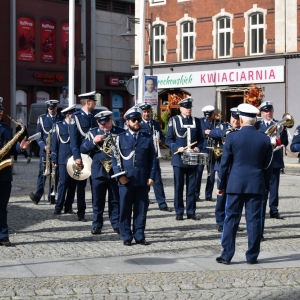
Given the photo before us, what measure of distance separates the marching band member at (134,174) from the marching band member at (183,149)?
2.80 metres

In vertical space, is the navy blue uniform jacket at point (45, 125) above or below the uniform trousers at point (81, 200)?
above

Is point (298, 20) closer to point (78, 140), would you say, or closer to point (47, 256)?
point (78, 140)

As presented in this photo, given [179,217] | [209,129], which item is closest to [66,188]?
[179,217]

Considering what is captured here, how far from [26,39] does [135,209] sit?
129 feet

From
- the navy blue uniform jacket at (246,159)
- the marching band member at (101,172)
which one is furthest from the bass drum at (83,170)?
the navy blue uniform jacket at (246,159)

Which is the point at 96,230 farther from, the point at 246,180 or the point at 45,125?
the point at 45,125

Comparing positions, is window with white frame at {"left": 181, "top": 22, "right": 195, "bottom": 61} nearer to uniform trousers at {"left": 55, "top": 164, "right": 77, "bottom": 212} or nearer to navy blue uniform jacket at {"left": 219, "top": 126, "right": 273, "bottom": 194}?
uniform trousers at {"left": 55, "top": 164, "right": 77, "bottom": 212}

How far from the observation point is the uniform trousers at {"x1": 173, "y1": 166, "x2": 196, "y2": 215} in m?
14.6

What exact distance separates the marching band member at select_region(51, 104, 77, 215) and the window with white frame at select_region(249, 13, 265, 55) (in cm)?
2597

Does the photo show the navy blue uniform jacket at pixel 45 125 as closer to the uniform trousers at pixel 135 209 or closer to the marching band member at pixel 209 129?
the marching band member at pixel 209 129

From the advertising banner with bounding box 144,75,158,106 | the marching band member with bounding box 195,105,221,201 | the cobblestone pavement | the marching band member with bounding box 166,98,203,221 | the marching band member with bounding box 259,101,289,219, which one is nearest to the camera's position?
the cobblestone pavement

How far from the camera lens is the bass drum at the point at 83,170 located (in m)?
14.1

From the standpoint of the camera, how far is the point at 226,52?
139 ft

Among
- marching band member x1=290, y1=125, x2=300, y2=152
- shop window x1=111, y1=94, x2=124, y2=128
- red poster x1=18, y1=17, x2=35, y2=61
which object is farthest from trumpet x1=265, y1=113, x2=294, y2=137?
shop window x1=111, y1=94, x2=124, y2=128
